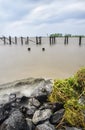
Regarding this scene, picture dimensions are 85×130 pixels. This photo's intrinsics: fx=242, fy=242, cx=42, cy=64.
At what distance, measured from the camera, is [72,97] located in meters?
7.41

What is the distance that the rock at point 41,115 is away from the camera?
6691mm

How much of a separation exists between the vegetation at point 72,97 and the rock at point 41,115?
1.57 ft

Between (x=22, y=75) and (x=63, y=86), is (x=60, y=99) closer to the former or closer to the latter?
(x=63, y=86)

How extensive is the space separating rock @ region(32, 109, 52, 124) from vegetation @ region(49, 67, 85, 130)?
48 centimetres

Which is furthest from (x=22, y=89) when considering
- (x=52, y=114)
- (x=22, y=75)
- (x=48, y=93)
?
(x=22, y=75)

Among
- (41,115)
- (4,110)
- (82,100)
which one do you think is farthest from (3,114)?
(82,100)

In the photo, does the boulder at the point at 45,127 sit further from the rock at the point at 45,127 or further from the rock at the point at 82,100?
the rock at the point at 82,100

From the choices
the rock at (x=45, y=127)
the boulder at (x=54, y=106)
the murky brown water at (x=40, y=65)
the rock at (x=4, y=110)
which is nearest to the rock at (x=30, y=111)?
the boulder at (x=54, y=106)

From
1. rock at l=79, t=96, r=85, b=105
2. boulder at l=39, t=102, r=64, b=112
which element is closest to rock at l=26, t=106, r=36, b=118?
boulder at l=39, t=102, r=64, b=112

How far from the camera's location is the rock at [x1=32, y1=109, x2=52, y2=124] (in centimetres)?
669

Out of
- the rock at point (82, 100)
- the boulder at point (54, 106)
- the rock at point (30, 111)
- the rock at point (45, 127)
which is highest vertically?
the rock at point (82, 100)

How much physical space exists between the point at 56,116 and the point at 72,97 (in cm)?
93

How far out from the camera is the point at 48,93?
27.4 feet

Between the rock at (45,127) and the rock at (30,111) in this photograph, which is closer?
the rock at (45,127)
